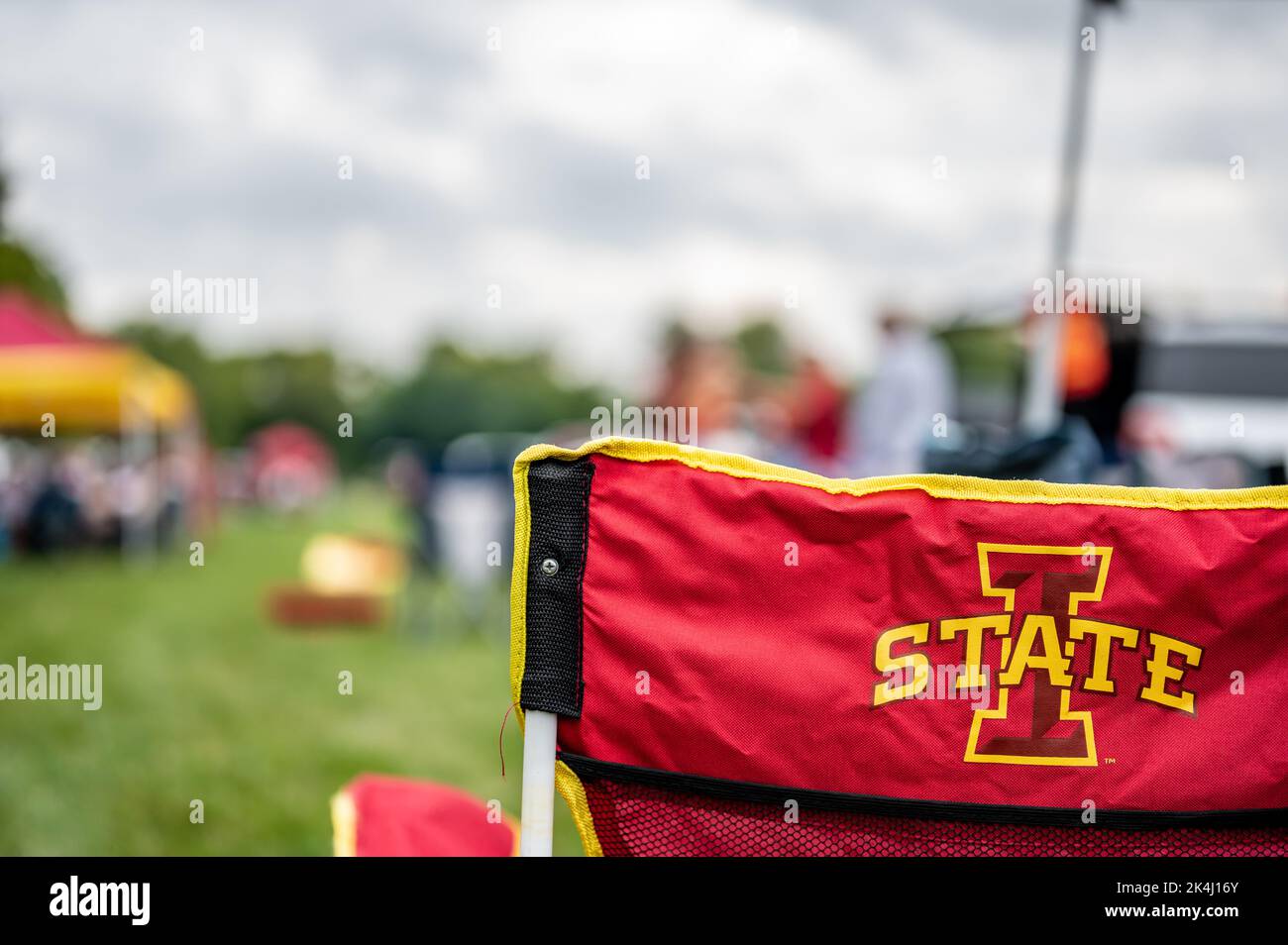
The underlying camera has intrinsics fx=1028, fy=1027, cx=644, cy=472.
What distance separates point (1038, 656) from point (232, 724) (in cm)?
426

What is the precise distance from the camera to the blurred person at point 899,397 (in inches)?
210

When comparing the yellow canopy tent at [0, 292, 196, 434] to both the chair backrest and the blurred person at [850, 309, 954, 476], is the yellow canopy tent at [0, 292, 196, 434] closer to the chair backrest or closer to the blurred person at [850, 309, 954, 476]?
the blurred person at [850, 309, 954, 476]

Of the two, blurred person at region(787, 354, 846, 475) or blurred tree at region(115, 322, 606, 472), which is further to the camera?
blurred tree at region(115, 322, 606, 472)

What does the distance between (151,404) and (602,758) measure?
14933mm

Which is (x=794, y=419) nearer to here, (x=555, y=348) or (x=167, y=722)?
(x=167, y=722)

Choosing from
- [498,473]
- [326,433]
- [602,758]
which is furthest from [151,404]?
[326,433]

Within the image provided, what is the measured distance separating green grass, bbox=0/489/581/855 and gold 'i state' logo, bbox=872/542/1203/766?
2.16 meters

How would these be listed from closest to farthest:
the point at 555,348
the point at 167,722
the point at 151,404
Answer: the point at 167,722 → the point at 151,404 → the point at 555,348

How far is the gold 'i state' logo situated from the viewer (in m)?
1.18

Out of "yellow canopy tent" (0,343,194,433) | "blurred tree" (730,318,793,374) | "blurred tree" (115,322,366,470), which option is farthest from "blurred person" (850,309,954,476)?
"blurred tree" (730,318,793,374)

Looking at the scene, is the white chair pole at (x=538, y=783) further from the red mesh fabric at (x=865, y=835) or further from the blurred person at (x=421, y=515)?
the blurred person at (x=421, y=515)

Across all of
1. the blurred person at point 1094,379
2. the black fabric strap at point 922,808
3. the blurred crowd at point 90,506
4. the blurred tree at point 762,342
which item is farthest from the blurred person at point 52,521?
the blurred tree at point 762,342

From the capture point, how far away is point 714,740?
1.18m

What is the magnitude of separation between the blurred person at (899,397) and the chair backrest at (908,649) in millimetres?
4043
